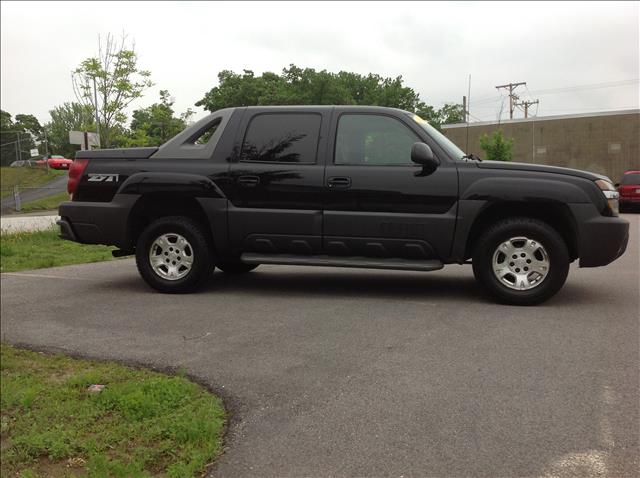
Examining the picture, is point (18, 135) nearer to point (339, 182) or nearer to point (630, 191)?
point (630, 191)

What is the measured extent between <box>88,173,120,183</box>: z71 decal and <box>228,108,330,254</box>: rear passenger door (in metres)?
1.38

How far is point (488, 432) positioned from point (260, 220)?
3621 mm

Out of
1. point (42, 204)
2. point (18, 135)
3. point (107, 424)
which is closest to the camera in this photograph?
point (107, 424)

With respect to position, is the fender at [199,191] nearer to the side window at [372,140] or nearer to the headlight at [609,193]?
the side window at [372,140]

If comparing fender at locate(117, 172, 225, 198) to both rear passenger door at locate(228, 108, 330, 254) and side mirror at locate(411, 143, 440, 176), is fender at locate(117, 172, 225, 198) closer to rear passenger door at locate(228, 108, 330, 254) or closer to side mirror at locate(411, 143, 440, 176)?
rear passenger door at locate(228, 108, 330, 254)

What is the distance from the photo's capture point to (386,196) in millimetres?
5730

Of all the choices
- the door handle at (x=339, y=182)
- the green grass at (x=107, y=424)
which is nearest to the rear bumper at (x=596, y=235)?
the door handle at (x=339, y=182)

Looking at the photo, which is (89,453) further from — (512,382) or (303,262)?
(303,262)

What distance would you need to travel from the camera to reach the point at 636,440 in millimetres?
2826

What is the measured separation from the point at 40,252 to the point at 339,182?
710 centimetres

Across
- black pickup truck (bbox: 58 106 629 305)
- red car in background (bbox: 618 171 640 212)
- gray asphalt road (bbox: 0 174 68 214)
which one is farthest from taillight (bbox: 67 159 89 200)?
gray asphalt road (bbox: 0 174 68 214)

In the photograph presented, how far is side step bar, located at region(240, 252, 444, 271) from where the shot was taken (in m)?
5.65

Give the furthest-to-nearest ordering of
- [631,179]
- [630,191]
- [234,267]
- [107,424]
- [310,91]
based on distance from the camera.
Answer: [310,91], [631,179], [630,191], [234,267], [107,424]

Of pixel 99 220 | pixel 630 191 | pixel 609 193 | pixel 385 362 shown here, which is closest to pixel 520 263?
pixel 609 193
